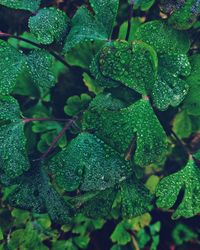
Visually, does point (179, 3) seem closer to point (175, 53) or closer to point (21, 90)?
point (175, 53)

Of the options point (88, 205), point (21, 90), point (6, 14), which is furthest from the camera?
point (6, 14)

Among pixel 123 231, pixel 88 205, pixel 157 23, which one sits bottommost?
pixel 123 231

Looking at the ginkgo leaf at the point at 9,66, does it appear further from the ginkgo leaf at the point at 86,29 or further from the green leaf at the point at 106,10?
the green leaf at the point at 106,10

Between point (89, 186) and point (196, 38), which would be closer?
point (89, 186)

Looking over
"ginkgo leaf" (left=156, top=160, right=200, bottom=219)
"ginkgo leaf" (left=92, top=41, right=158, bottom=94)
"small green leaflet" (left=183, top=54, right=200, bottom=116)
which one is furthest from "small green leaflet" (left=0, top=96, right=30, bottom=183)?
"small green leaflet" (left=183, top=54, right=200, bottom=116)

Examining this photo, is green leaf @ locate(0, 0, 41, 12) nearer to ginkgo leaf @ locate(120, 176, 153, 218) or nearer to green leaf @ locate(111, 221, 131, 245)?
ginkgo leaf @ locate(120, 176, 153, 218)

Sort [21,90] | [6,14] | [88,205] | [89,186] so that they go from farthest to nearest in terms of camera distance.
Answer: [6,14], [21,90], [88,205], [89,186]

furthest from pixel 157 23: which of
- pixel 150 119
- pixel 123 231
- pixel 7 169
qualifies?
pixel 123 231
